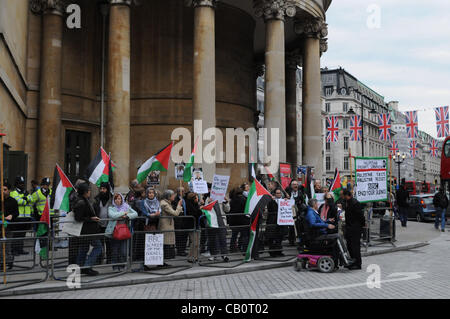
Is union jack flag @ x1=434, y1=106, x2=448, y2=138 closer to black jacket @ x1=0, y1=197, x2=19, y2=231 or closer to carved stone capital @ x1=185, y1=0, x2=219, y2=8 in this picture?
carved stone capital @ x1=185, y1=0, x2=219, y2=8

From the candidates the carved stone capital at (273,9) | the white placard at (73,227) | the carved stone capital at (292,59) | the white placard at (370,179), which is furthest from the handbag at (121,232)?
the carved stone capital at (292,59)

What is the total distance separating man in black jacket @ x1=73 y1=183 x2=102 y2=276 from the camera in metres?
9.80

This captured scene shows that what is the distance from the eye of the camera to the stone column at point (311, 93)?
80.5 feet

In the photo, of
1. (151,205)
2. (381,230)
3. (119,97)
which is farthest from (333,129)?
(151,205)

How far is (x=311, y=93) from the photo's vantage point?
24.8m

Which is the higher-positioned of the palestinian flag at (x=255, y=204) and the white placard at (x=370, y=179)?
the white placard at (x=370, y=179)

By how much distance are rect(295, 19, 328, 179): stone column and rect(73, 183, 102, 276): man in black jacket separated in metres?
16.4

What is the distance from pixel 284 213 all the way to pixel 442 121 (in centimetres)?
1996

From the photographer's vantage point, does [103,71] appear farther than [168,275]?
Yes

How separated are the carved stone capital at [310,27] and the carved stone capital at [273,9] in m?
3.11

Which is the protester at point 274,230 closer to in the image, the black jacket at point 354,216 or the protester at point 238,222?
the protester at point 238,222

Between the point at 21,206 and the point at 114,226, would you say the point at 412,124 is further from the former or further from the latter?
the point at 21,206
